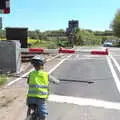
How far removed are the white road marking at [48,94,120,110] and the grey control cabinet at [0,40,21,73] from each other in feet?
16.6

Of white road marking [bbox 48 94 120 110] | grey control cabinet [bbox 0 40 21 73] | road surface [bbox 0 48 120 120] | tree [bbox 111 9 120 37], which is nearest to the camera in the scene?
road surface [bbox 0 48 120 120]

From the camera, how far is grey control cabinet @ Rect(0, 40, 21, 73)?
15438 millimetres

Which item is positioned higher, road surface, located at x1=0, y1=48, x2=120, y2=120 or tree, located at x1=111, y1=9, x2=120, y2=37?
tree, located at x1=111, y1=9, x2=120, y2=37

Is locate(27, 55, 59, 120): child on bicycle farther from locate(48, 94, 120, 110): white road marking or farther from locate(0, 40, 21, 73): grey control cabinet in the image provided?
locate(0, 40, 21, 73): grey control cabinet

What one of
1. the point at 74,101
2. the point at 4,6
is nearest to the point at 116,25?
the point at 4,6

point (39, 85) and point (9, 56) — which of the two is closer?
point (39, 85)

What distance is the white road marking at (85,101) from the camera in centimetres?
970

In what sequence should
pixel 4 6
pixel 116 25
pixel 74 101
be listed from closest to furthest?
pixel 74 101
pixel 4 6
pixel 116 25

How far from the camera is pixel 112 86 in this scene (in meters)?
12.8

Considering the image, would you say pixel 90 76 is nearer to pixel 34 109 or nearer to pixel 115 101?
pixel 115 101

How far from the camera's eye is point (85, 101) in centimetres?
1020

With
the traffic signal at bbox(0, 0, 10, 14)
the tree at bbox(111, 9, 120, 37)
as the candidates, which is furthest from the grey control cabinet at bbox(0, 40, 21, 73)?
the tree at bbox(111, 9, 120, 37)

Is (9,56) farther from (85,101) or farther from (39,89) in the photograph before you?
(39,89)

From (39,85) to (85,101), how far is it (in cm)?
374
